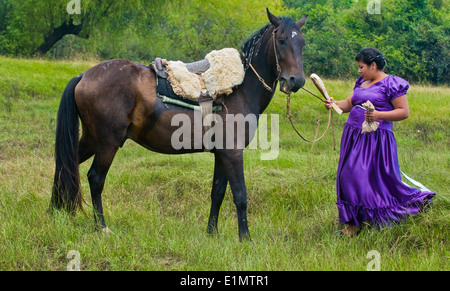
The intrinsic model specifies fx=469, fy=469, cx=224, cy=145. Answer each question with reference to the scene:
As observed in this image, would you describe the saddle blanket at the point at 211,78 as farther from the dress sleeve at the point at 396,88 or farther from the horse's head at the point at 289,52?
the dress sleeve at the point at 396,88

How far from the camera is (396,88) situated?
14.8ft

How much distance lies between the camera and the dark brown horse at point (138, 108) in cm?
452

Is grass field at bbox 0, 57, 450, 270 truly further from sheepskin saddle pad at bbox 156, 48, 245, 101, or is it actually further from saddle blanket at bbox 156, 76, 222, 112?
sheepskin saddle pad at bbox 156, 48, 245, 101

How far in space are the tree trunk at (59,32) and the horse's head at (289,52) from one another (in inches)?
666

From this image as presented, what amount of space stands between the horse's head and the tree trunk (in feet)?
55.5

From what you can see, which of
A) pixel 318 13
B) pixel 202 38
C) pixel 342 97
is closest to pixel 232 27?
pixel 202 38

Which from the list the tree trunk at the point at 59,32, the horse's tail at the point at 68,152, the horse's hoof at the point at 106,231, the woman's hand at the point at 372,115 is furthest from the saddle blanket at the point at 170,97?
the tree trunk at the point at 59,32

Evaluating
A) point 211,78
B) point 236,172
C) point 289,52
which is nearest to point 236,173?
point 236,172

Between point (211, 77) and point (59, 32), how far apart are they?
1790 centimetres

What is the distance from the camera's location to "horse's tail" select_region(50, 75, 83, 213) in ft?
15.5

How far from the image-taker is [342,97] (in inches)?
511

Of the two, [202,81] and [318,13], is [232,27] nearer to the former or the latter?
[318,13]

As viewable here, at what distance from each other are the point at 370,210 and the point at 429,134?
655 cm

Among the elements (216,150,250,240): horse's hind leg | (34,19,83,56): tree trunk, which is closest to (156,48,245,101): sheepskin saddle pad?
(216,150,250,240): horse's hind leg
